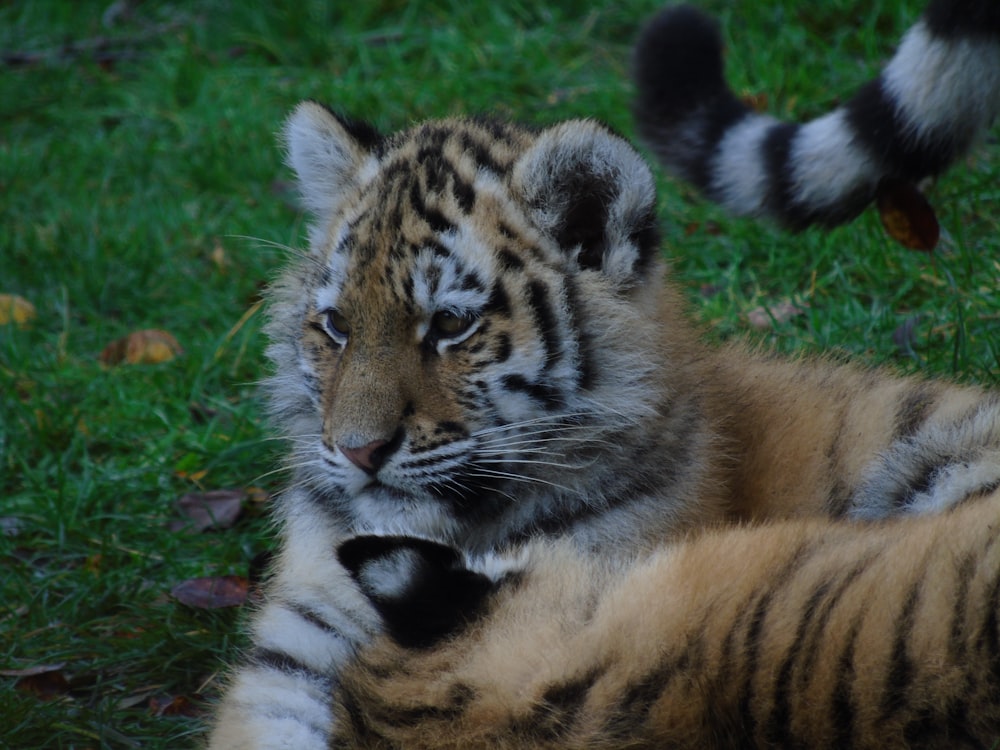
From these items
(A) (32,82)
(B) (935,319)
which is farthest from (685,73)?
(A) (32,82)

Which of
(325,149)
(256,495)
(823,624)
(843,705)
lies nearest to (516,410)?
(325,149)

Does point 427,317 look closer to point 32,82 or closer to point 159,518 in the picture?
point 159,518

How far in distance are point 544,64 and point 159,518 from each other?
4.15m

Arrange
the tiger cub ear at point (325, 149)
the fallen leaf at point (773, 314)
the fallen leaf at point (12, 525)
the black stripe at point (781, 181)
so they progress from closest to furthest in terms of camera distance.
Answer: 1. the tiger cub ear at point (325, 149)
2. the black stripe at point (781, 181)
3. the fallen leaf at point (12, 525)
4. the fallen leaf at point (773, 314)

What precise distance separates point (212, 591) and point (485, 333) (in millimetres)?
1549

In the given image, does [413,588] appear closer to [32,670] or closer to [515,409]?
[515,409]

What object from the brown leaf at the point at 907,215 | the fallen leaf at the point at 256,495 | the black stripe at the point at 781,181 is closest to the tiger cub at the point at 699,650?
the black stripe at the point at 781,181

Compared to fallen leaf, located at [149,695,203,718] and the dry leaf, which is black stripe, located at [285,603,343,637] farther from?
the dry leaf

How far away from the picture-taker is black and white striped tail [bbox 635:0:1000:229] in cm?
456

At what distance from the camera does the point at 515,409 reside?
363cm

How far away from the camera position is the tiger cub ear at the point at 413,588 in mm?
2449

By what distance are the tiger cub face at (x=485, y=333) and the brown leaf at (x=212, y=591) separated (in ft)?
2.50

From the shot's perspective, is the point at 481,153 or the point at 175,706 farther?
the point at 175,706

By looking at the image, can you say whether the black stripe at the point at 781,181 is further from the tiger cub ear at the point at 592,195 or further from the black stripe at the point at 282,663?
the black stripe at the point at 282,663
